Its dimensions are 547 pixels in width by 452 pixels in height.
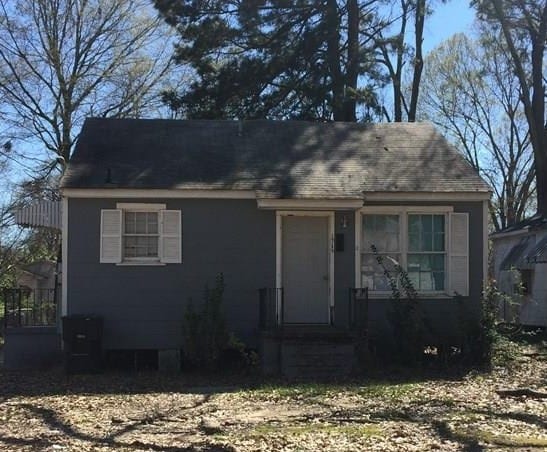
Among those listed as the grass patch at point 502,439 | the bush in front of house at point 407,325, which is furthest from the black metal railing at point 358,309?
the grass patch at point 502,439

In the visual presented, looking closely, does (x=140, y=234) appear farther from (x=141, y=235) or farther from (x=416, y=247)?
(x=416, y=247)

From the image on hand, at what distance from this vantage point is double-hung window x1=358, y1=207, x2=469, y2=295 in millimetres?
12508

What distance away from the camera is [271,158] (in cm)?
Answer: 1341

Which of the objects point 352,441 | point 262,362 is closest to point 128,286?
point 262,362

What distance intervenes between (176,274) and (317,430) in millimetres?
5451

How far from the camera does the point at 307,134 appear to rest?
14547 millimetres

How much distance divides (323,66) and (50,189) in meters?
9.69

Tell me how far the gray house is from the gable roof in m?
0.04

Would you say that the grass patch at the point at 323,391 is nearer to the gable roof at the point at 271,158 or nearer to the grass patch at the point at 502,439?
the grass patch at the point at 502,439

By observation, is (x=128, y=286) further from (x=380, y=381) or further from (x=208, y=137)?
(x=380, y=381)

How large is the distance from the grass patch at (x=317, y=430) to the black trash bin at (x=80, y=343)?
4.84 meters

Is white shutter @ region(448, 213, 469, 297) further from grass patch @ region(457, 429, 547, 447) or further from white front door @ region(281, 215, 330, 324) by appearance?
grass patch @ region(457, 429, 547, 447)

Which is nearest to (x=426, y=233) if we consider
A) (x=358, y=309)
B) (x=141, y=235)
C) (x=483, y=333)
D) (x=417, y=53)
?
(x=358, y=309)

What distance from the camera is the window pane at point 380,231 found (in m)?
12.6
